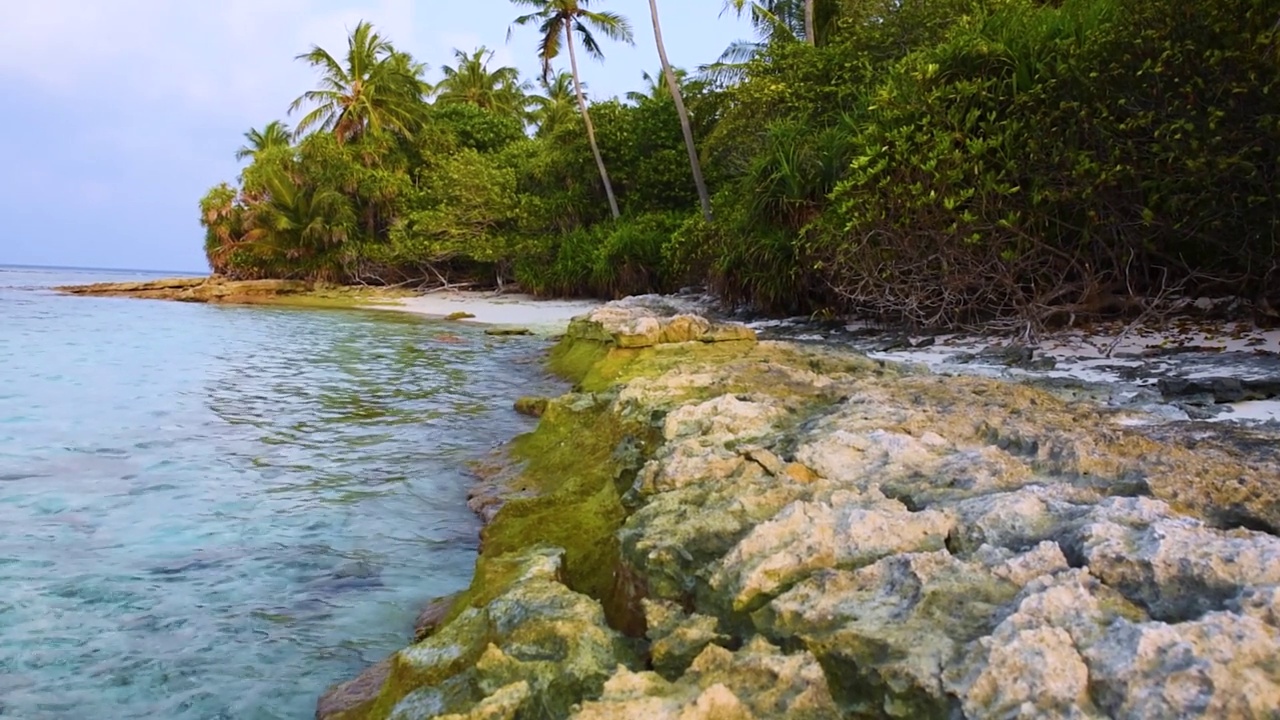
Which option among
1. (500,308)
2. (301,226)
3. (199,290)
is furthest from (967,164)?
(301,226)

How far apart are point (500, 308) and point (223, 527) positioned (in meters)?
16.1

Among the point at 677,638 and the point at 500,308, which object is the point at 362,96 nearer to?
the point at 500,308

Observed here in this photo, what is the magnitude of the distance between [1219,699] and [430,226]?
24361 mm

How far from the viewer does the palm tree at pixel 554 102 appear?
2861cm

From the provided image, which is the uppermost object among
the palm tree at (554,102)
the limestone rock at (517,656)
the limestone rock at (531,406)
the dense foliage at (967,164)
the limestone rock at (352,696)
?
the palm tree at (554,102)

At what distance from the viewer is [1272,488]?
2.12 metres

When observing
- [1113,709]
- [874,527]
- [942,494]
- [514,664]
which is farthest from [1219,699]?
[514,664]

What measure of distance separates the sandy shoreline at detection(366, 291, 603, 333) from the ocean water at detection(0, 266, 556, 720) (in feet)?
23.2

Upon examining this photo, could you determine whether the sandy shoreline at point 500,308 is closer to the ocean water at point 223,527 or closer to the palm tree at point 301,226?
the palm tree at point 301,226

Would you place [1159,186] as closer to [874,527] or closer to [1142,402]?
[1142,402]

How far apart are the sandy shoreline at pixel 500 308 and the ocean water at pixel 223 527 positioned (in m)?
7.07

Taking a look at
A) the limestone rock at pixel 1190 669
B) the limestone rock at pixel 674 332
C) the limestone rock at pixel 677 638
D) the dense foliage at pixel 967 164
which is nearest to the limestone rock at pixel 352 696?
the limestone rock at pixel 677 638

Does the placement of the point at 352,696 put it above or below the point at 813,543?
below

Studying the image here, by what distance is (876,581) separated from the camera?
168 centimetres
